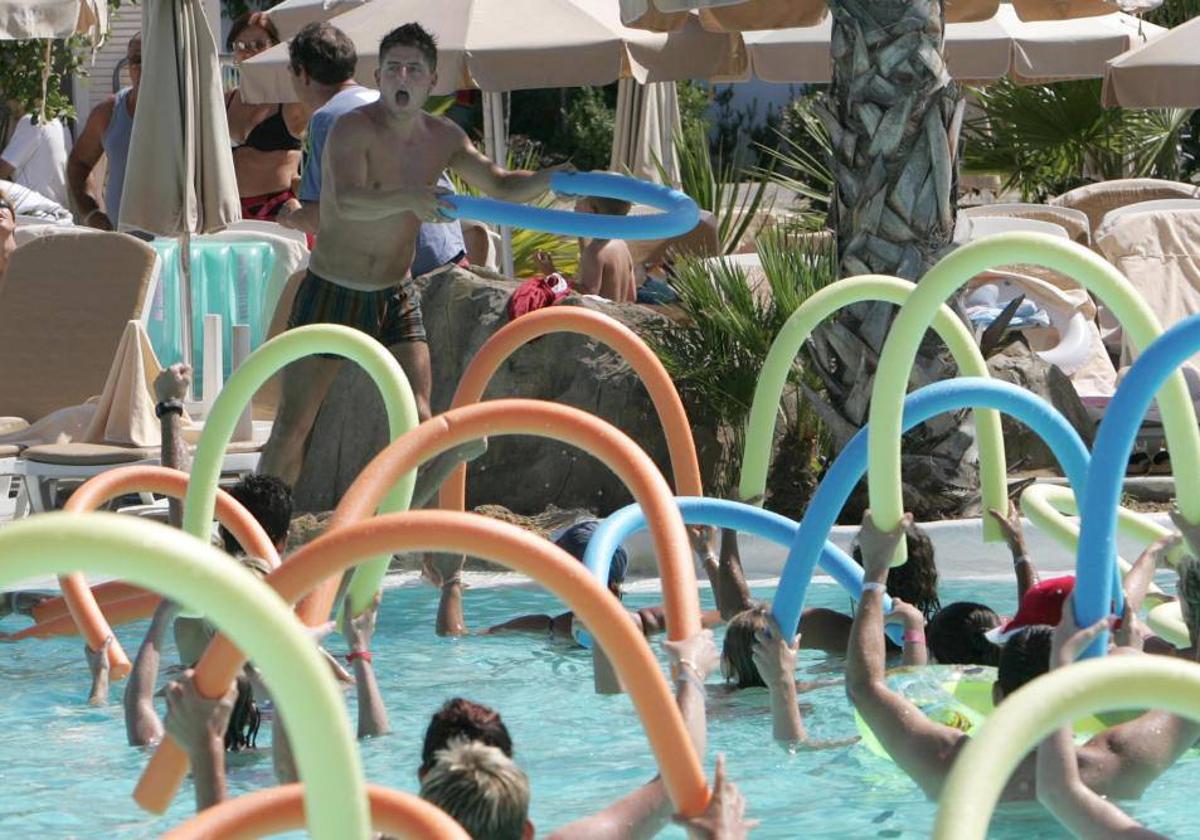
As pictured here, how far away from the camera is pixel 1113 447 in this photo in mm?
4469

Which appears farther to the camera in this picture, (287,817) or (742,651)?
(742,651)

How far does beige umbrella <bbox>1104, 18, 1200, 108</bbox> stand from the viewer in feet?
41.1

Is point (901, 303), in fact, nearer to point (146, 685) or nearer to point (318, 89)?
point (146, 685)

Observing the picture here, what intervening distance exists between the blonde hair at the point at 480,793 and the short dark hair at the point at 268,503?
3393mm

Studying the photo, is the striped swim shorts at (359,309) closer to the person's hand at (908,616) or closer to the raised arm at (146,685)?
the raised arm at (146,685)

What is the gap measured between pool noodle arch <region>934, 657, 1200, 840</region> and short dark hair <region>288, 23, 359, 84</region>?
6.26 meters

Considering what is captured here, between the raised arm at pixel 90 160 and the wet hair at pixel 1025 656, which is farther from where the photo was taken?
the raised arm at pixel 90 160

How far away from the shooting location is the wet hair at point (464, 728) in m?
3.86

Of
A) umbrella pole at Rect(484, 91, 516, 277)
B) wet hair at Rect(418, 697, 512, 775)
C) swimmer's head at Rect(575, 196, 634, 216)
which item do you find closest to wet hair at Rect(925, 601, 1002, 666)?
wet hair at Rect(418, 697, 512, 775)

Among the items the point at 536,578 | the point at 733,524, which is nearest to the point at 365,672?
the point at 733,524

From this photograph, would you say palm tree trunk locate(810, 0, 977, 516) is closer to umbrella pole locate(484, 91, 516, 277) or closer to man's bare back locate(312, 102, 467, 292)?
man's bare back locate(312, 102, 467, 292)

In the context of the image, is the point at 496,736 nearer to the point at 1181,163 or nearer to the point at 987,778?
the point at 987,778

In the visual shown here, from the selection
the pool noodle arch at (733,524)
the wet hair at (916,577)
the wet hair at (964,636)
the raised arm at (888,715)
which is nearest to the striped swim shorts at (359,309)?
the pool noodle arch at (733,524)

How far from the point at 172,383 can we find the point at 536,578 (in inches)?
156
